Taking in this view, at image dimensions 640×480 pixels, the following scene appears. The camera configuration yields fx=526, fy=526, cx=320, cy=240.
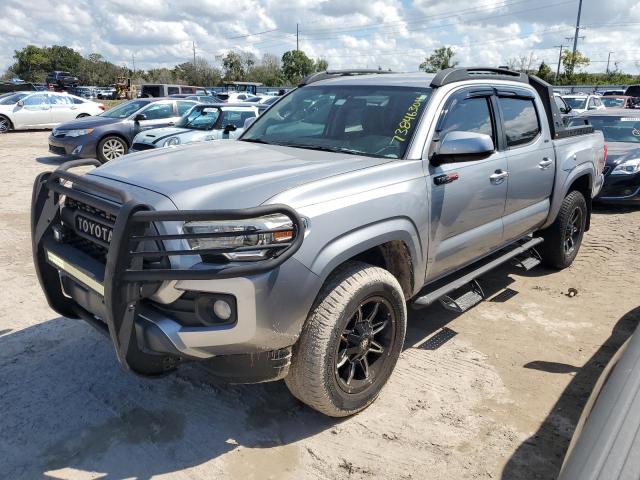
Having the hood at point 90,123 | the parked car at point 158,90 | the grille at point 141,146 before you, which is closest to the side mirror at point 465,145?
the grille at point 141,146

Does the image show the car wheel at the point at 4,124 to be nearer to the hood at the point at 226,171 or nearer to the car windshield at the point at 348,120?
the car windshield at the point at 348,120

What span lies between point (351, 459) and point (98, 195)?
6.34 feet

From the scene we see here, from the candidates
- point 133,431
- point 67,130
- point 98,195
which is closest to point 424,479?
point 133,431

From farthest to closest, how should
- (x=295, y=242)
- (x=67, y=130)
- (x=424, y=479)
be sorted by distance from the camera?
1. (x=67, y=130)
2. (x=424, y=479)
3. (x=295, y=242)

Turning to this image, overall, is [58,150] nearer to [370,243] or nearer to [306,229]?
[370,243]

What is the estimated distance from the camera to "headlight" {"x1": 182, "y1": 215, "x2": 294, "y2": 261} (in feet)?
7.92

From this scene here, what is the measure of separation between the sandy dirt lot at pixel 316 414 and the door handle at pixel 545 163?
49.7 inches

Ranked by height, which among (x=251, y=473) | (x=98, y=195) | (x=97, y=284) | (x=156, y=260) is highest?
(x=98, y=195)

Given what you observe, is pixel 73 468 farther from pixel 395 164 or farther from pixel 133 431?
pixel 395 164

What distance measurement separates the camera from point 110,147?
12.2 metres


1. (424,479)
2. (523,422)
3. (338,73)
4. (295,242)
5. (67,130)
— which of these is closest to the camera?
(295,242)

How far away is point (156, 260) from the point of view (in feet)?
8.16

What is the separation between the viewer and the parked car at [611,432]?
5.02ft

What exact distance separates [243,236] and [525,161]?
9.56 ft
